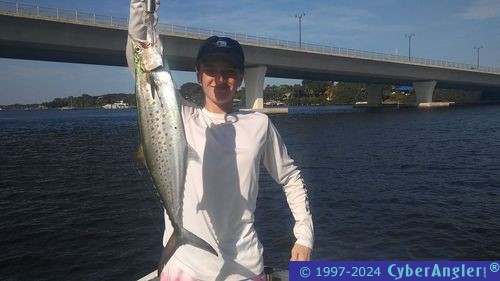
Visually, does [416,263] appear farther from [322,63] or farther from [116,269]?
[322,63]

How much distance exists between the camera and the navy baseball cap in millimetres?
2955

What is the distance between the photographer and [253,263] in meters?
2.95

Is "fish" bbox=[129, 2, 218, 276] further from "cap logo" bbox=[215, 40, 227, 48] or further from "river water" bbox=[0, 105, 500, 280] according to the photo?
"river water" bbox=[0, 105, 500, 280]

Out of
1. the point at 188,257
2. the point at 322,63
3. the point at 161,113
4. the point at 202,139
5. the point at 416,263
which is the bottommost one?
the point at 416,263

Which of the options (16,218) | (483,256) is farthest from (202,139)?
(16,218)

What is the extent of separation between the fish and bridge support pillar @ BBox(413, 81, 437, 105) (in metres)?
89.8

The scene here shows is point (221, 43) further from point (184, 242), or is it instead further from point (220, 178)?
point (184, 242)

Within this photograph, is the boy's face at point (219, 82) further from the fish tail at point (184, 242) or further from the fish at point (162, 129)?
the fish tail at point (184, 242)

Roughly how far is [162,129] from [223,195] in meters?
0.66

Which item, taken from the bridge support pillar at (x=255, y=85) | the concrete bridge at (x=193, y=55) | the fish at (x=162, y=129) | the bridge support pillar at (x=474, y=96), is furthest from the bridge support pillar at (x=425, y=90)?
the fish at (x=162, y=129)

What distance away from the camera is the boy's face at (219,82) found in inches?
118

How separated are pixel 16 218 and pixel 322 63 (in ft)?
183

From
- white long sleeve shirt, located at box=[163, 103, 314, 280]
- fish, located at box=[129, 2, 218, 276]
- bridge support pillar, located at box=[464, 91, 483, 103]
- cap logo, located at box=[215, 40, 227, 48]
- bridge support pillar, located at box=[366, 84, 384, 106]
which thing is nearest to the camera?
fish, located at box=[129, 2, 218, 276]

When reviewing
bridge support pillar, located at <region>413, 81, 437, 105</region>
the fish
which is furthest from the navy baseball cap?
bridge support pillar, located at <region>413, 81, 437, 105</region>
